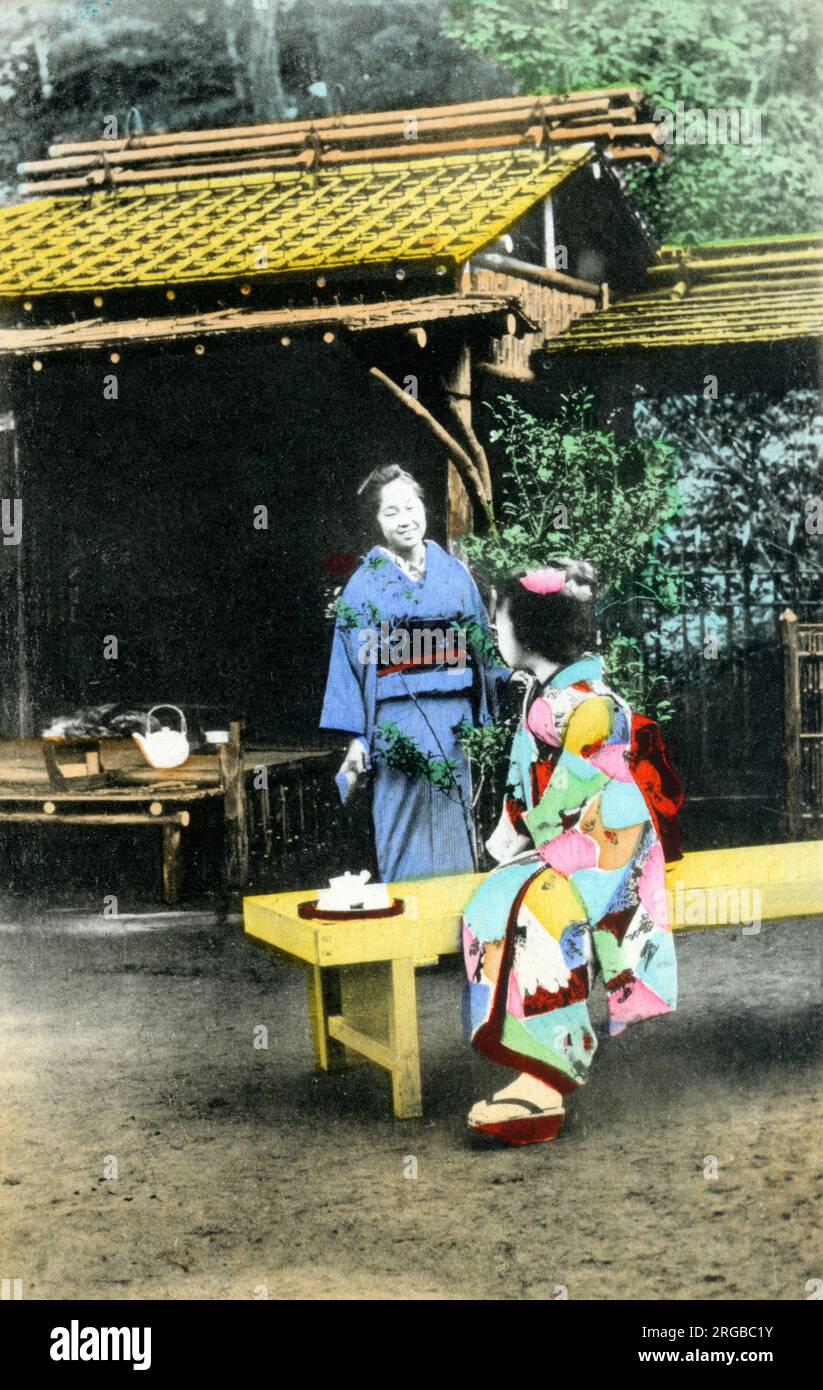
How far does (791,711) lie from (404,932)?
2.97 metres

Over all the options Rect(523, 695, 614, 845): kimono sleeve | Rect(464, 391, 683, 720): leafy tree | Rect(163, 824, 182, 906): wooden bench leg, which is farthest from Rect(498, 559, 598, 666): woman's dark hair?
Rect(163, 824, 182, 906): wooden bench leg

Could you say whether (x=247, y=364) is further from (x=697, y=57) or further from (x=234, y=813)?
(x=697, y=57)

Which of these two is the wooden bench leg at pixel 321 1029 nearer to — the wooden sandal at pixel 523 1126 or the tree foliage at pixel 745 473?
the wooden sandal at pixel 523 1126

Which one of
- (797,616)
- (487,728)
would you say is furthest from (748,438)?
(487,728)

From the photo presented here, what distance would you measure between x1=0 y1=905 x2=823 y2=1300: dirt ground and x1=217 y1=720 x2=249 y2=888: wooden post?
3.45 feet

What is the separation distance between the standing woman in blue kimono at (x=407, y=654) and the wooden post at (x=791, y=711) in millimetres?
1659

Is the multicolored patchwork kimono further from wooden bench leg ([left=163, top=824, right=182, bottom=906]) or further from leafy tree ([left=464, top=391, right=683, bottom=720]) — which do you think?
wooden bench leg ([left=163, top=824, right=182, bottom=906])

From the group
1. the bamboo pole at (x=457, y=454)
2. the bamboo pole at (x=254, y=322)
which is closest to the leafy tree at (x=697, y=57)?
the bamboo pole at (x=254, y=322)

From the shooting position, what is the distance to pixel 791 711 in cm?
702

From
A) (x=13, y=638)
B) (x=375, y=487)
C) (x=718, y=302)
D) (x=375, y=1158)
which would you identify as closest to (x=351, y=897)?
(x=375, y=1158)

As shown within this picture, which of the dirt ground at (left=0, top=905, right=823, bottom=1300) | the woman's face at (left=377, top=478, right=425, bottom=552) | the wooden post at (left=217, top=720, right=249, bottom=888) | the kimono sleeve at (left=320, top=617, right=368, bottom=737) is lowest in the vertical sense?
the dirt ground at (left=0, top=905, right=823, bottom=1300)

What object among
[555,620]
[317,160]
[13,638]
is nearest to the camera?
[555,620]

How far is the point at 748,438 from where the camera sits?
23.0 ft

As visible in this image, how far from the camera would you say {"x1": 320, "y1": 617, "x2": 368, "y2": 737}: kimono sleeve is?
19.1 ft
